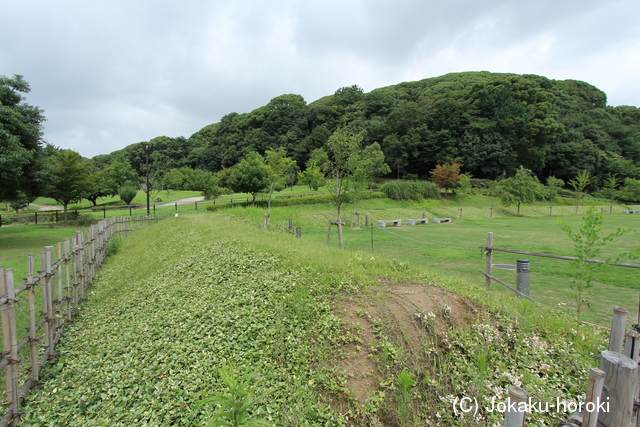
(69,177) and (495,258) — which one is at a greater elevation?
(69,177)

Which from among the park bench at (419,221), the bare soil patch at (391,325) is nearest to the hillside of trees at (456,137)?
the park bench at (419,221)

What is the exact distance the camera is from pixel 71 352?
4.57 meters

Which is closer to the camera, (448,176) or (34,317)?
(34,317)

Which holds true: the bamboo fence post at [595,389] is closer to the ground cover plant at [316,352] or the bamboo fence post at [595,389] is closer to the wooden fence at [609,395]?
the wooden fence at [609,395]

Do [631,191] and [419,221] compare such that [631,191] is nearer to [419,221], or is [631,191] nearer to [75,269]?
[419,221]

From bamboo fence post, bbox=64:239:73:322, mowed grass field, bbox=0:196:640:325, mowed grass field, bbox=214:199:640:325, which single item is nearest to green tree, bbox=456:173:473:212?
mowed grass field, bbox=0:196:640:325

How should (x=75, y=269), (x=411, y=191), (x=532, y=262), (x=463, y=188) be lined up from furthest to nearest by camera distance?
Answer: 1. (x=463, y=188)
2. (x=411, y=191)
3. (x=532, y=262)
4. (x=75, y=269)

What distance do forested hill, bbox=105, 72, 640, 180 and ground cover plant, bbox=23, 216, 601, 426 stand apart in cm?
4690

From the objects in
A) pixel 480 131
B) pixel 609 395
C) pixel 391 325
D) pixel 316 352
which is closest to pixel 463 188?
pixel 480 131

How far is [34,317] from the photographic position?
151 inches

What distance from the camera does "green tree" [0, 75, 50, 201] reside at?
12273 mm

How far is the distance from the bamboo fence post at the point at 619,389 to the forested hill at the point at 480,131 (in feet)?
162

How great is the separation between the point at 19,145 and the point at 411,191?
33.0 metres

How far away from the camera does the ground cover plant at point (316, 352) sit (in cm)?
322
